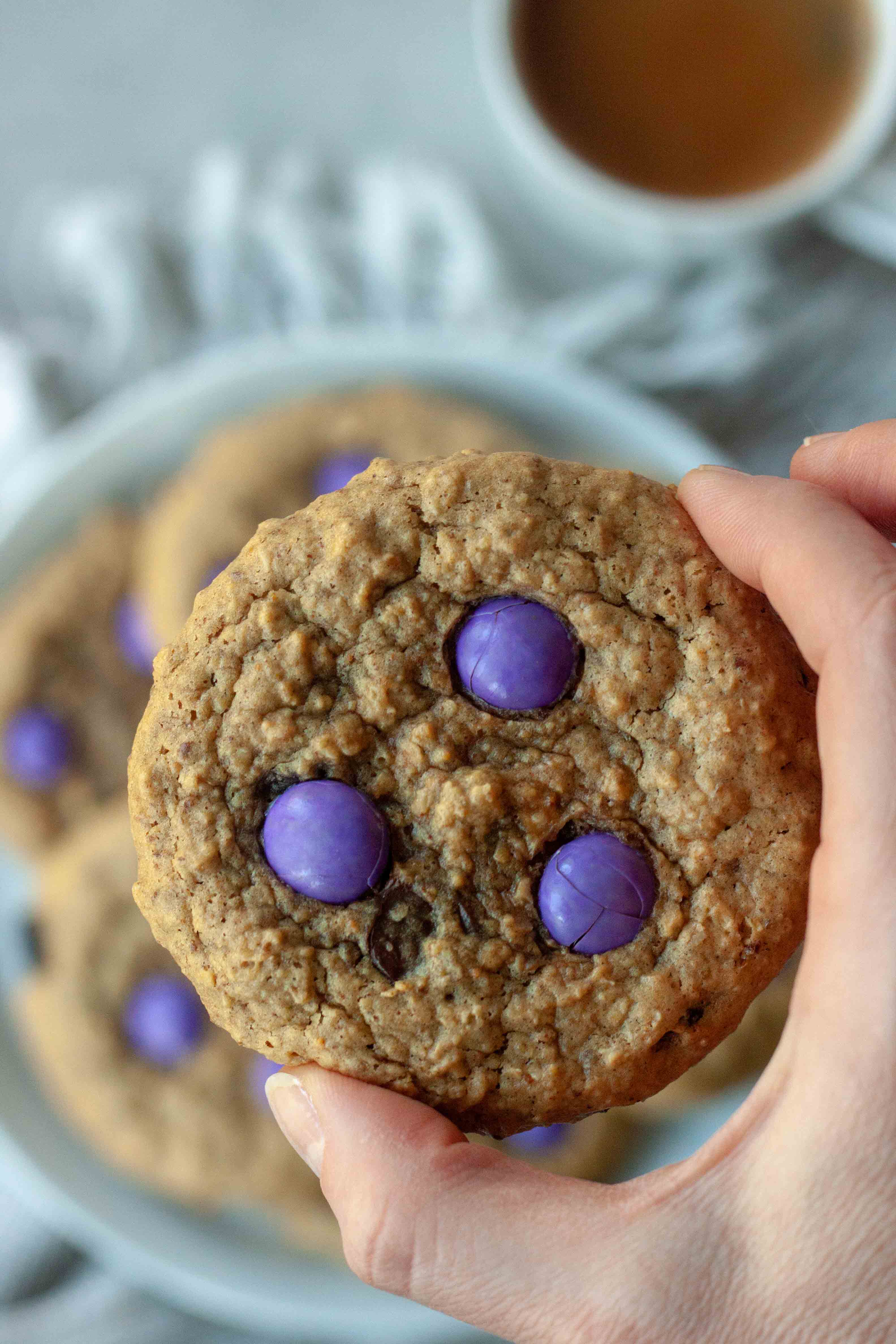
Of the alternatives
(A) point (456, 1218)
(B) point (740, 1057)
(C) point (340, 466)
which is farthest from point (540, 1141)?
(C) point (340, 466)

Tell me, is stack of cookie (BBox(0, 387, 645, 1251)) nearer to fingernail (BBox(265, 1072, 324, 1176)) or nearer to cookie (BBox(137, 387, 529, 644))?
cookie (BBox(137, 387, 529, 644))

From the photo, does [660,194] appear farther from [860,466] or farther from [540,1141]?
[540,1141]

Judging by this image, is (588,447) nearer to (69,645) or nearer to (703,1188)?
(69,645)

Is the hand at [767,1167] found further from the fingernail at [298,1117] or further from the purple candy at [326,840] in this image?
the purple candy at [326,840]

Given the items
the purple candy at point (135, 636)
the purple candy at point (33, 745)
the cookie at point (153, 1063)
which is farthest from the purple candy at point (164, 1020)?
the purple candy at point (135, 636)

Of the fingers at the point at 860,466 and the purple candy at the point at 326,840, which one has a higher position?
the fingers at the point at 860,466

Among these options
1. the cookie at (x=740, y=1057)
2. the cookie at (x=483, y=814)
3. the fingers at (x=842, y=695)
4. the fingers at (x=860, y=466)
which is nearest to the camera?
the fingers at (x=842, y=695)
